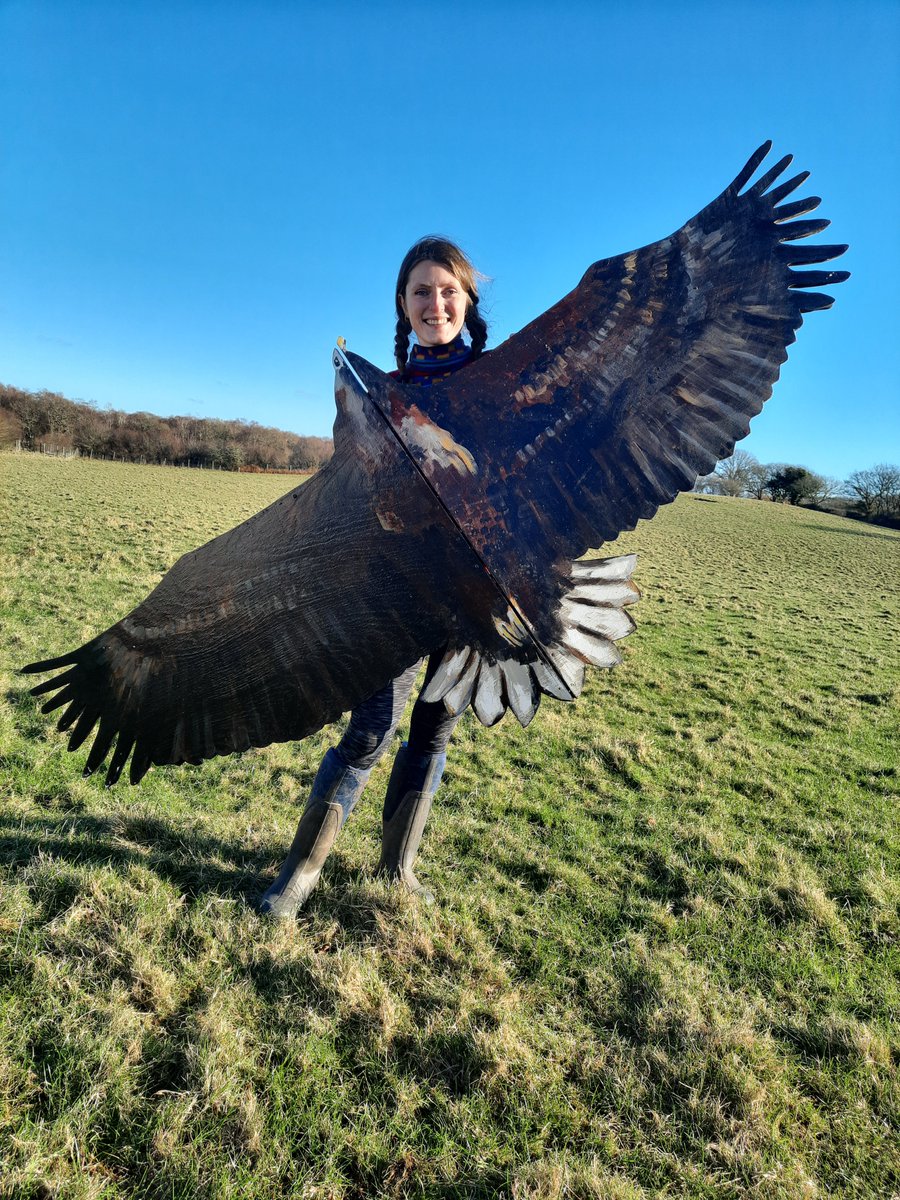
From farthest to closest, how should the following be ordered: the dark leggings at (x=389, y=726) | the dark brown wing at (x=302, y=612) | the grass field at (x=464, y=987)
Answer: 1. the dark leggings at (x=389, y=726)
2. the grass field at (x=464, y=987)
3. the dark brown wing at (x=302, y=612)

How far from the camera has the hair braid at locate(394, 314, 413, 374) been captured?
99.0 inches

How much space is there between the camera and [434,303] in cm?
219

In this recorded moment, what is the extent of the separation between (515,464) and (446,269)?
44.6 inches

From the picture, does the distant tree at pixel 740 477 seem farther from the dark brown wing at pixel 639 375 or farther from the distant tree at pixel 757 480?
the dark brown wing at pixel 639 375

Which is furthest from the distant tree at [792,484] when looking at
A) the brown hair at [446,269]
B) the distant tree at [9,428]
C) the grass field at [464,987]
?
the distant tree at [9,428]

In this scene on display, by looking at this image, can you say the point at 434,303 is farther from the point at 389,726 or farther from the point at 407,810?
the point at 407,810

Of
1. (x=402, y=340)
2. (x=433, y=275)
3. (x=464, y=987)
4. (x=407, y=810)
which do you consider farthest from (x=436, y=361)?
(x=464, y=987)

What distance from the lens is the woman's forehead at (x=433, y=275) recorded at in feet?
7.18

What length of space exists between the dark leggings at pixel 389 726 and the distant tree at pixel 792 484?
6809 cm

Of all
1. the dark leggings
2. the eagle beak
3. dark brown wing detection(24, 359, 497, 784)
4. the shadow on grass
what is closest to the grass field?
the shadow on grass

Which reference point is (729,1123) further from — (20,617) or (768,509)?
(768,509)

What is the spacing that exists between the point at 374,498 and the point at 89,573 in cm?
1049

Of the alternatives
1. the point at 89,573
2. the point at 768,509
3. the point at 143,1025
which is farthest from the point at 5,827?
the point at 768,509

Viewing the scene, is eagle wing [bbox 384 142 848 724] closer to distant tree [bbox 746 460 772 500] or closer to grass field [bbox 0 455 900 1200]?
grass field [bbox 0 455 900 1200]
